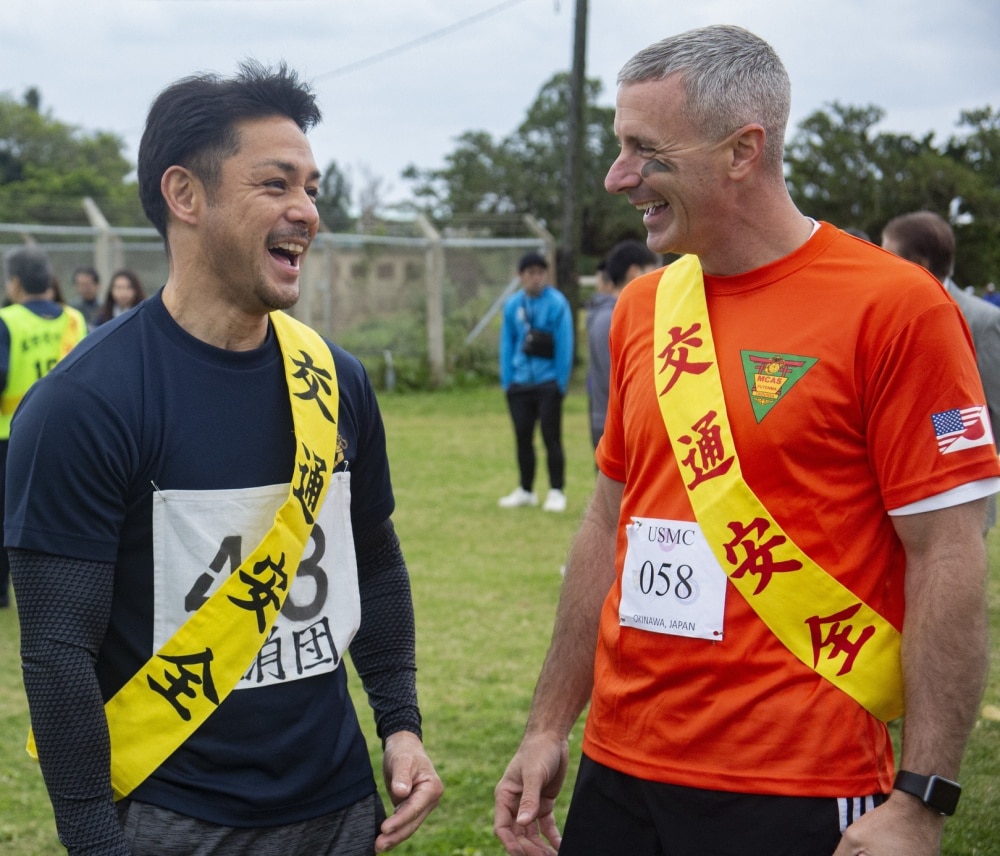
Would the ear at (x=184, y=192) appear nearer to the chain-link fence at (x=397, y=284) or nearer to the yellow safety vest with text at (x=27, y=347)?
the yellow safety vest with text at (x=27, y=347)

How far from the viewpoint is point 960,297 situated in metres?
5.50

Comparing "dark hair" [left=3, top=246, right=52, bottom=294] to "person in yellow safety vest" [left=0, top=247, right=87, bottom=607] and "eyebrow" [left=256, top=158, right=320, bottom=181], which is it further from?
"eyebrow" [left=256, top=158, right=320, bottom=181]

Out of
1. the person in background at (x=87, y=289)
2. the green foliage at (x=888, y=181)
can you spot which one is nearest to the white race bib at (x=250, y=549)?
the person in background at (x=87, y=289)

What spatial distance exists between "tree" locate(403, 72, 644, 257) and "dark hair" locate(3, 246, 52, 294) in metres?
40.2

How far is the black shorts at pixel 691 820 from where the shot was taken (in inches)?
84.9

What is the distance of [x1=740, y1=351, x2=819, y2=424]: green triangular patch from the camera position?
7.21 ft

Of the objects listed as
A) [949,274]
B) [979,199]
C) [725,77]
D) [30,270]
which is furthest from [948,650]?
[979,199]

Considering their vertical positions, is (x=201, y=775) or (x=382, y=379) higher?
(x=201, y=775)

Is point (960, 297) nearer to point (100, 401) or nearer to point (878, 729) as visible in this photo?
point (878, 729)

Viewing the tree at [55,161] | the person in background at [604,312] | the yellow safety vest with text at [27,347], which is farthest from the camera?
the tree at [55,161]

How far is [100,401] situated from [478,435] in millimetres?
13884

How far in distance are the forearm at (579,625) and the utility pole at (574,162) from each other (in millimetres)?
15600

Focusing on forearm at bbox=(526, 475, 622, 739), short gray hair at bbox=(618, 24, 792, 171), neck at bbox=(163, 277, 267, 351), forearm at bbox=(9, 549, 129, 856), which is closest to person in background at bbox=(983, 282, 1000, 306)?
forearm at bbox=(526, 475, 622, 739)

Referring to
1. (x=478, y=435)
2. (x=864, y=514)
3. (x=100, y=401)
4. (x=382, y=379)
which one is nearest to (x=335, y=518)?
(x=100, y=401)
